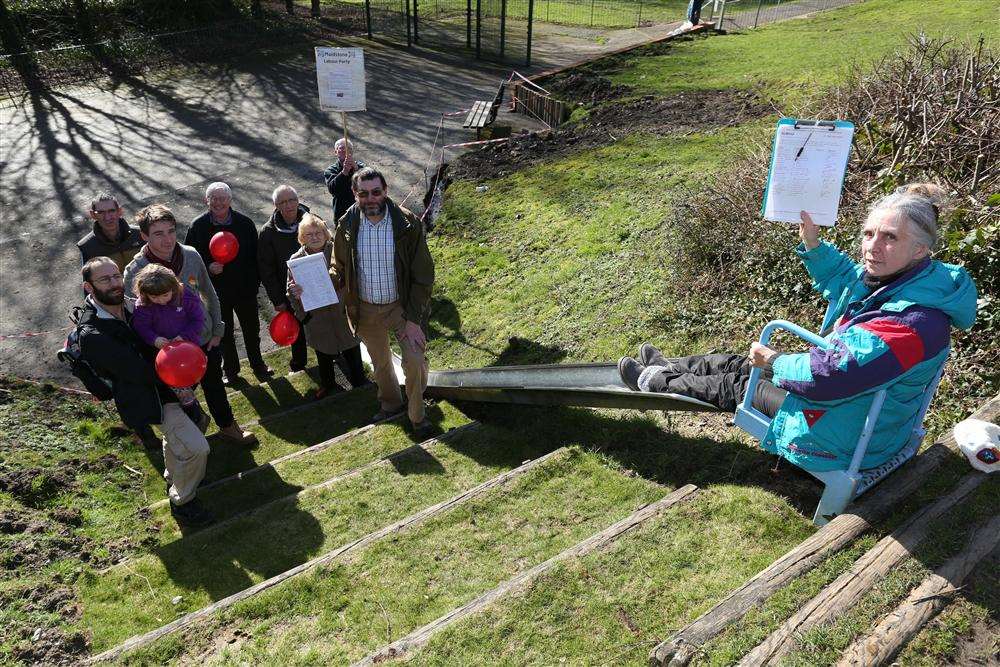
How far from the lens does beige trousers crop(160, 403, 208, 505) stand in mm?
4684

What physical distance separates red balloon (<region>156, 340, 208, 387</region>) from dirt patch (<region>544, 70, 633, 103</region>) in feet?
41.0

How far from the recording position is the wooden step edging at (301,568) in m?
3.33

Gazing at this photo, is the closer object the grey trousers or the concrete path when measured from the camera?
the grey trousers

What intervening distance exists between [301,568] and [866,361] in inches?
122

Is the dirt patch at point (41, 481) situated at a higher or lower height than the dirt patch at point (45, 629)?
lower

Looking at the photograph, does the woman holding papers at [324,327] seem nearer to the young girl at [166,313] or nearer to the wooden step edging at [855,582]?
the young girl at [166,313]

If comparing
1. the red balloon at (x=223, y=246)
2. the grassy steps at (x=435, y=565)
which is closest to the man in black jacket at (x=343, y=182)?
the red balloon at (x=223, y=246)

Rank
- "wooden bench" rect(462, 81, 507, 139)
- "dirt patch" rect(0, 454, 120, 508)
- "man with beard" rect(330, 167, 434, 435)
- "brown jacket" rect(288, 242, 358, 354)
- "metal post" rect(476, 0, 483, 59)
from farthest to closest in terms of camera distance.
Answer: "metal post" rect(476, 0, 483, 59) < "wooden bench" rect(462, 81, 507, 139) < "brown jacket" rect(288, 242, 358, 354) < "man with beard" rect(330, 167, 434, 435) < "dirt patch" rect(0, 454, 120, 508)

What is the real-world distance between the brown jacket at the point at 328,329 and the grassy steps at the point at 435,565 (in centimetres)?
280

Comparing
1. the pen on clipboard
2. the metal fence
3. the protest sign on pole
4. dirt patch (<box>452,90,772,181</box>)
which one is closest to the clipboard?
the pen on clipboard

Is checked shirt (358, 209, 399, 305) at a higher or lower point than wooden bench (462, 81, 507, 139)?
higher

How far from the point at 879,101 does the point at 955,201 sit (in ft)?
6.52

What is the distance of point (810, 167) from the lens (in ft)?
11.7

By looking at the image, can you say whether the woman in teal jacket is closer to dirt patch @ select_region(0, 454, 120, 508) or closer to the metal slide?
the metal slide
